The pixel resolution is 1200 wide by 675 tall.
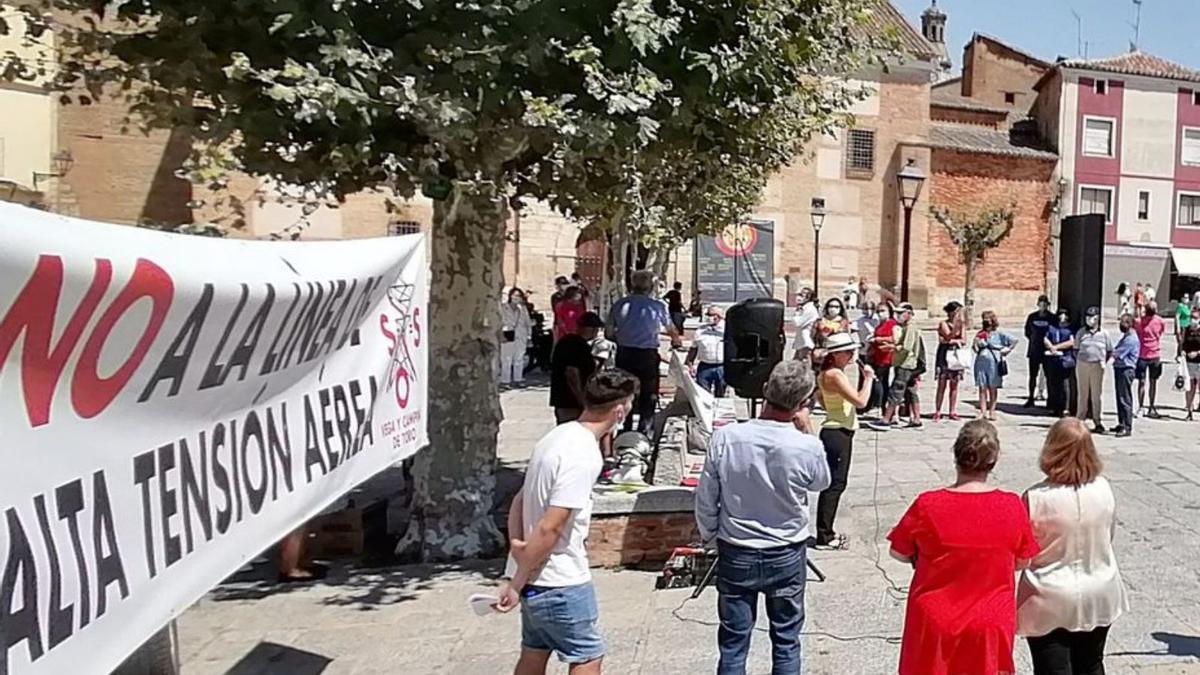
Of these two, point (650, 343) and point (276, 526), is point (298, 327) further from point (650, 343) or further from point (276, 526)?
point (650, 343)

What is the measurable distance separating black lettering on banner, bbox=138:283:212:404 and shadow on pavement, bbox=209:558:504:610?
354 centimetres

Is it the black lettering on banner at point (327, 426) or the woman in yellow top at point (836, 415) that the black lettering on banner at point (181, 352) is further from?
the woman in yellow top at point (836, 415)

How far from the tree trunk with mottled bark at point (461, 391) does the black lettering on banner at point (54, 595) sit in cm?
453

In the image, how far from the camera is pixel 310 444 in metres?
3.87

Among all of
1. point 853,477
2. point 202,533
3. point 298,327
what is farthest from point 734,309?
point 202,533

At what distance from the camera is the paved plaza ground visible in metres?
5.01

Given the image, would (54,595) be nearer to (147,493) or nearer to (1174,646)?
(147,493)

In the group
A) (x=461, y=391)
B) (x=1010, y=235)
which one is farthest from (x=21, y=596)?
(x=1010, y=235)

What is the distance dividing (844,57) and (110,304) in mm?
7928

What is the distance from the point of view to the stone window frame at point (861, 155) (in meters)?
40.0

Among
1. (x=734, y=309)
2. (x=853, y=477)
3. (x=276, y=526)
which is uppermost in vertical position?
(x=734, y=309)

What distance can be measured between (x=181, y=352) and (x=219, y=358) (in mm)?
255

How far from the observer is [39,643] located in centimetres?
214

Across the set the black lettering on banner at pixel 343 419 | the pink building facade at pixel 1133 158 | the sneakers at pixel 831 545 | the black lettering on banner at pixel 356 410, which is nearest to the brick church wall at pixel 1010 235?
the pink building facade at pixel 1133 158
